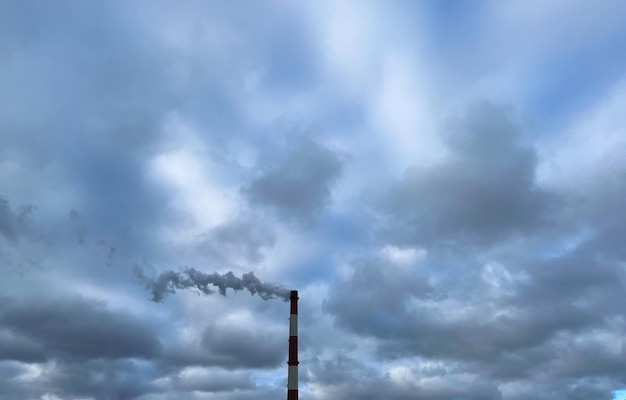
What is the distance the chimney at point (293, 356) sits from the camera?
82750 millimetres

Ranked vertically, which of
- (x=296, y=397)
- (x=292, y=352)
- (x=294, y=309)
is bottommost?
(x=296, y=397)

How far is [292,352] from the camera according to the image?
84.7 m

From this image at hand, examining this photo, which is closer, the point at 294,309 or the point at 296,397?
the point at 296,397

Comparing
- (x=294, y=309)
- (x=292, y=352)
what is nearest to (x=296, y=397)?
(x=292, y=352)

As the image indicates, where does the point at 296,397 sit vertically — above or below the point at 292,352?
below

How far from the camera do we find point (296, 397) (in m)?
82.7

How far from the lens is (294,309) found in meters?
88.9

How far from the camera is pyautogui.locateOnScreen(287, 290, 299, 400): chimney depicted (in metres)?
82.8

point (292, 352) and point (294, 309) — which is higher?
point (294, 309)

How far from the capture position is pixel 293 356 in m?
84.7

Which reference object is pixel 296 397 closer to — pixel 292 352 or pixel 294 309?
pixel 292 352

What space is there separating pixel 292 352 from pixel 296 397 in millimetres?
5798
